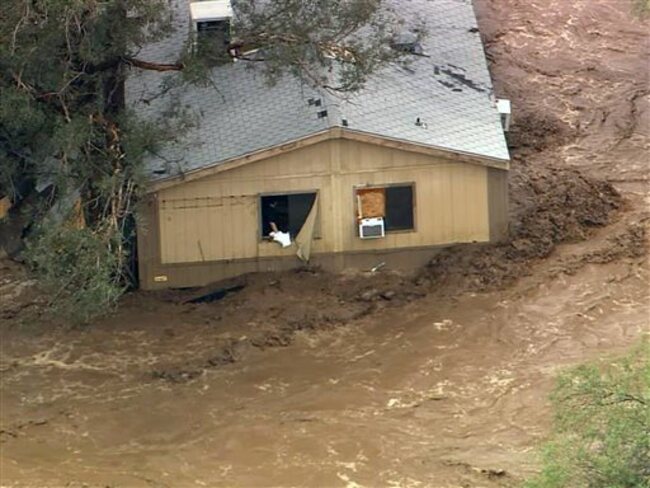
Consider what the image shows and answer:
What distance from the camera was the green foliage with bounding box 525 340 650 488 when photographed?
36.1 ft

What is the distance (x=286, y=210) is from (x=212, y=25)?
3784 mm

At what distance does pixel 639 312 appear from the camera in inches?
782

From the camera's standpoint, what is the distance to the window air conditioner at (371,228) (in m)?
21.2

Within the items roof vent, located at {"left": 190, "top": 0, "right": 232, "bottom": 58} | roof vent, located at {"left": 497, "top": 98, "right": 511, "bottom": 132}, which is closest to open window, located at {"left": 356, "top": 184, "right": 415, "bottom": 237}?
roof vent, located at {"left": 497, "top": 98, "right": 511, "bottom": 132}

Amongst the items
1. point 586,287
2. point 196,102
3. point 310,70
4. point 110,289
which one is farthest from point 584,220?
point 110,289

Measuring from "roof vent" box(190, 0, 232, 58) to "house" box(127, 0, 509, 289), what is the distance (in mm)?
1054

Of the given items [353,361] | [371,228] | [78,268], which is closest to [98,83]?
[78,268]

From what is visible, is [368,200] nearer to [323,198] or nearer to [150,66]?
[323,198]

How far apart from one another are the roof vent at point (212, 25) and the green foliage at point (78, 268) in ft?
12.6

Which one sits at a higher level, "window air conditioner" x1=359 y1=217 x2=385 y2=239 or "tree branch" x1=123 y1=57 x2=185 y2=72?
"tree branch" x1=123 y1=57 x2=185 y2=72

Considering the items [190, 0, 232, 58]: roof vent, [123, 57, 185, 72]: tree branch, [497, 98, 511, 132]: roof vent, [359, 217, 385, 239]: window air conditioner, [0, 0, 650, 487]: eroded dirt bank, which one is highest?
[190, 0, 232, 58]: roof vent

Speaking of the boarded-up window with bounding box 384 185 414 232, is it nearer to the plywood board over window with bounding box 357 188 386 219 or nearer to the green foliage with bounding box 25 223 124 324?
the plywood board over window with bounding box 357 188 386 219

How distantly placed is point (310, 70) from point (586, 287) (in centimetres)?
577

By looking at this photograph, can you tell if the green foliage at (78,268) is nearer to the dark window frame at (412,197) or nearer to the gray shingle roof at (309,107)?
the gray shingle roof at (309,107)
